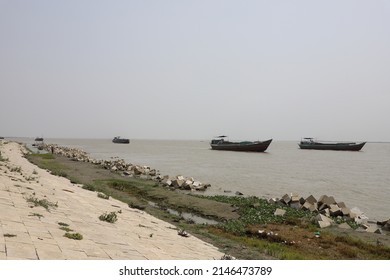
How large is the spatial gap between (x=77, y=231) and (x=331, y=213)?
47.3 feet

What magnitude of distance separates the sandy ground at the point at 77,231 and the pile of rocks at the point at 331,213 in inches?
316

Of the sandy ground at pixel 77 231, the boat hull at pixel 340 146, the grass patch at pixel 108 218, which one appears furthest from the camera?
the boat hull at pixel 340 146

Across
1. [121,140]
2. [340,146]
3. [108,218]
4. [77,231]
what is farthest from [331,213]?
[121,140]

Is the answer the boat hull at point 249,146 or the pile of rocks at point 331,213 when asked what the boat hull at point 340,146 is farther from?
the pile of rocks at point 331,213

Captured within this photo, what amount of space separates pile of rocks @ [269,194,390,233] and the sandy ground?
26.3 feet

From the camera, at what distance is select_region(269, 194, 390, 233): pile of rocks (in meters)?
15.8

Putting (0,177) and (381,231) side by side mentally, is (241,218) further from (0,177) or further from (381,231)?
(0,177)

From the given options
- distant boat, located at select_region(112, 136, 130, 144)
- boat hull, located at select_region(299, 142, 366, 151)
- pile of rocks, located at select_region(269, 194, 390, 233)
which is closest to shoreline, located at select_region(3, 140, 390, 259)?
pile of rocks, located at select_region(269, 194, 390, 233)

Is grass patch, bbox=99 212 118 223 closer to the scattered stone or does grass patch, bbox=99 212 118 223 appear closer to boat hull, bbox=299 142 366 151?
the scattered stone

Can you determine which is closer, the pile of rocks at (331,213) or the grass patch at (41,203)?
the grass patch at (41,203)

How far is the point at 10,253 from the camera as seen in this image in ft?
19.6

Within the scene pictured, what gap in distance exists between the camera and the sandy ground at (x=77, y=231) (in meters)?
6.69

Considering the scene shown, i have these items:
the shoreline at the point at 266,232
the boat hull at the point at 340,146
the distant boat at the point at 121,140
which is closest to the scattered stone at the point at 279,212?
the shoreline at the point at 266,232
